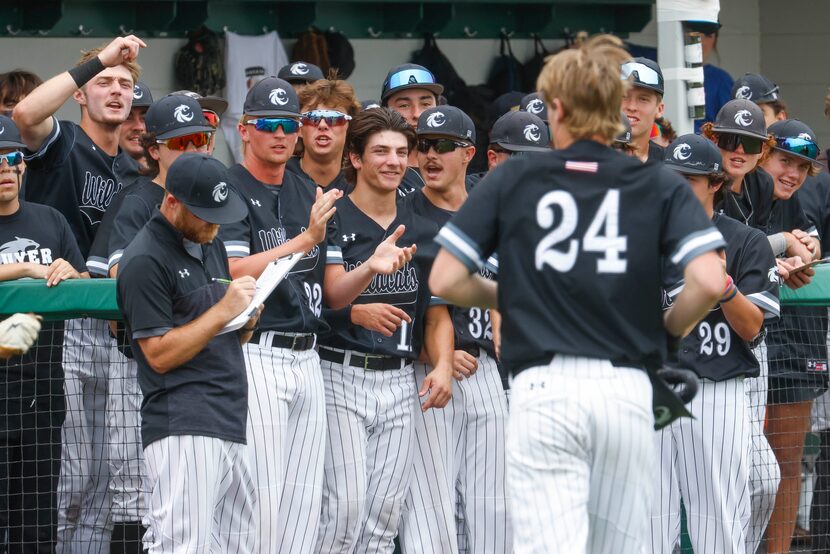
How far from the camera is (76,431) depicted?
5125mm

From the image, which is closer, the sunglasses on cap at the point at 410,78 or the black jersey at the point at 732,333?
the black jersey at the point at 732,333

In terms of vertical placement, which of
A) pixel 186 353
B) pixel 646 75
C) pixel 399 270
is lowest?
pixel 186 353

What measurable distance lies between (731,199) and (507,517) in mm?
1727

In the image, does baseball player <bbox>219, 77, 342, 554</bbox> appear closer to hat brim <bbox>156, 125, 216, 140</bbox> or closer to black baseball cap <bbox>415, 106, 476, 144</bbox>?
hat brim <bbox>156, 125, 216, 140</bbox>

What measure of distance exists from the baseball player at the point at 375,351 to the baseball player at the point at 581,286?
1.26m

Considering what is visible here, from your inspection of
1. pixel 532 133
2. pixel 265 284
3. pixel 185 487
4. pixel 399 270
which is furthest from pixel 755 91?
pixel 185 487

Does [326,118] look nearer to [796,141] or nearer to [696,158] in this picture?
[696,158]

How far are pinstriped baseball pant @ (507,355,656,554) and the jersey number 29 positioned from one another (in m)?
0.26

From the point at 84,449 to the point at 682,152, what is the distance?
259 centimetres

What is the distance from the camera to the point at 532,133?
18.6ft

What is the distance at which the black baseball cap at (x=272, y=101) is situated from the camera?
5129 mm

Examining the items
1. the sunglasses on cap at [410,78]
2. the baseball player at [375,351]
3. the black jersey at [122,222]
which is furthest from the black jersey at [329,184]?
the sunglasses on cap at [410,78]

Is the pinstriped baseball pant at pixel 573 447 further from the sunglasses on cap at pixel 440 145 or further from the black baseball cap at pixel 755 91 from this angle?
the black baseball cap at pixel 755 91

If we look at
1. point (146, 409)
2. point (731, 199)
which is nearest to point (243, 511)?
point (146, 409)
